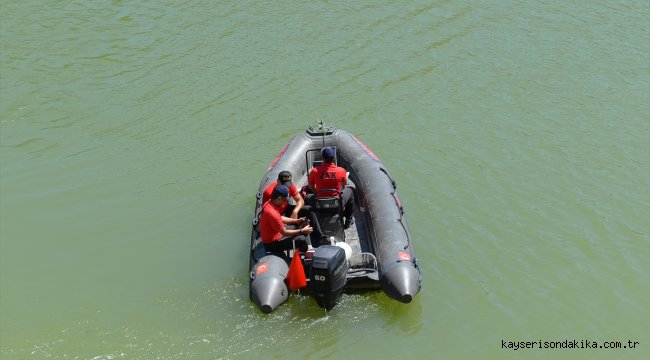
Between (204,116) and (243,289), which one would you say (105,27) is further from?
(243,289)

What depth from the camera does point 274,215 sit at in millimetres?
8422

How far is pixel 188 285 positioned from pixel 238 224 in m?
1.57

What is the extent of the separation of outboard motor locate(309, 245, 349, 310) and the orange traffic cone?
0.20m

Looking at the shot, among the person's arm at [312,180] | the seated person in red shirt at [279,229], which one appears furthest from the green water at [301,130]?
the person's arm at [312,180]

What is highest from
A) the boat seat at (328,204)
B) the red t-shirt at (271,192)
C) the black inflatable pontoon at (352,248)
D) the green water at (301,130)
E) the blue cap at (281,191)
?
the blue cap at (281,191)

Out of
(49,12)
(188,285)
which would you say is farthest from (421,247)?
(49,12)

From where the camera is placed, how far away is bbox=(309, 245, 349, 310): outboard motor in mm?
7840

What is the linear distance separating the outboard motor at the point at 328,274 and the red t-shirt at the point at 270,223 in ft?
2.13

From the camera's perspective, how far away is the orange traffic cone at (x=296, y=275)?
26.7 ft

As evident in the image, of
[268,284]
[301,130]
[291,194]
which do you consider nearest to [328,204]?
[291,194]

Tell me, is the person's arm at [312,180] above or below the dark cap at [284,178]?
below

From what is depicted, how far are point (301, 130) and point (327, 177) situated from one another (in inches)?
162

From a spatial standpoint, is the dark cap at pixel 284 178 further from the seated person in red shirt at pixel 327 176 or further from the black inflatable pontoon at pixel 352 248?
the black inflatable pontoon at pixel 352 248

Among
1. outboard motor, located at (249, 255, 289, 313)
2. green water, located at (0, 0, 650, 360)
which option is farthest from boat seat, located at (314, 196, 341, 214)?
green water, located at (0, 0, 650, 360)
